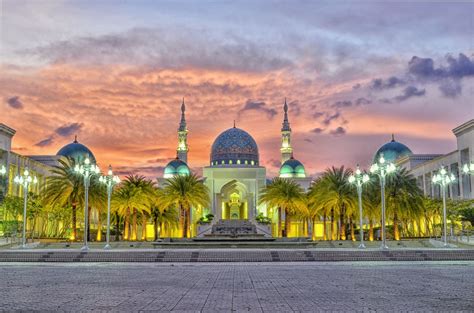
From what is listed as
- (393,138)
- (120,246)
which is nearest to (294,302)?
(120,246)

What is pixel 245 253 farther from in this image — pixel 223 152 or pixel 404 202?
pixel 223 152

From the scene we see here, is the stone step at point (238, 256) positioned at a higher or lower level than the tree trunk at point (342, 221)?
lower

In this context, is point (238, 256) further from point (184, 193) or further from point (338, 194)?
point (184, 193)

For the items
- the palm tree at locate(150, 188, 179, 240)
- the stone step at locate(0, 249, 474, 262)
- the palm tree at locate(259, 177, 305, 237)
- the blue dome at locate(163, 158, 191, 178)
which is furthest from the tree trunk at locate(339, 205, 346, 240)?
the blue dome at locate(163, 158, 191, 178)

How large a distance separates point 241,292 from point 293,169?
66839 mm

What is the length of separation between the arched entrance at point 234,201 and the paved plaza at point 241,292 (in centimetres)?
5393

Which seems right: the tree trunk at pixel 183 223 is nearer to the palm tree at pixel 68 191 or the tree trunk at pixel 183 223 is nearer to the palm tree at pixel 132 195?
the palm tree at pixel 132 195

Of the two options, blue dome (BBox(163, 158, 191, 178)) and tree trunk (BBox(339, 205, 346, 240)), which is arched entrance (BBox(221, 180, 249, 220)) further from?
tree trunk (BBox(339, 205, 346, 240))

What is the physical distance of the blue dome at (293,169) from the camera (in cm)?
7912

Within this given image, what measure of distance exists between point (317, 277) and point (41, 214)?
39.5m

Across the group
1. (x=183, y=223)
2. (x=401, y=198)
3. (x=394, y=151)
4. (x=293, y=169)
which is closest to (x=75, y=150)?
(x=293, y=169)

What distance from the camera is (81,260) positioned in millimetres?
26703

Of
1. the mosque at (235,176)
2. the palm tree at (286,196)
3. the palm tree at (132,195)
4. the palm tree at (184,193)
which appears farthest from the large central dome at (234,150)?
the palm tree at (132,195)

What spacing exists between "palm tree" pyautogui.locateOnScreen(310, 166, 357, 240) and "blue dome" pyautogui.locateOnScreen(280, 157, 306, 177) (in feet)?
101
